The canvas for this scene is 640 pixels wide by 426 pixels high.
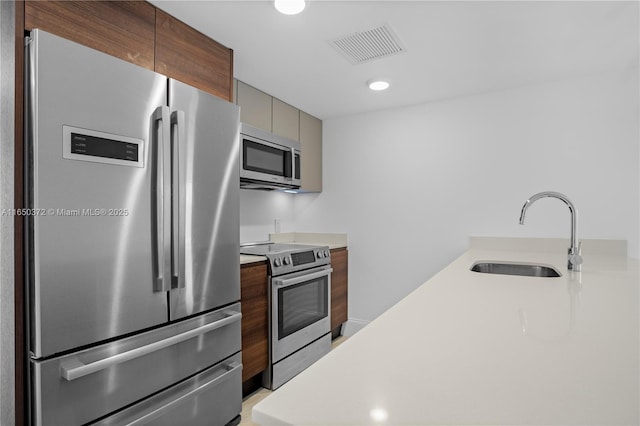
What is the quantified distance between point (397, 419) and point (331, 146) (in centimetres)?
326

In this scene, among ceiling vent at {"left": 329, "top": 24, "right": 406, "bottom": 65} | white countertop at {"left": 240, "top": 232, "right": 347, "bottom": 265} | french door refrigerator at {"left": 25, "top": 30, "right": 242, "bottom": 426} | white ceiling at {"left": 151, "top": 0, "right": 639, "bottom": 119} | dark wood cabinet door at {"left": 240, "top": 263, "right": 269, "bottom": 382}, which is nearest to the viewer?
french door refrigerator at {"left": 25, "top": 30, "right": 242, "bottom": 426}

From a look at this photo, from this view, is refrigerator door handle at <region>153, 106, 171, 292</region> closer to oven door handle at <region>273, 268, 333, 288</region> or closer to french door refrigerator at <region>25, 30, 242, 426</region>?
french door refrigerator at <region>25, 30, 242, 426</region>

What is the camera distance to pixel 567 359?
586 mm

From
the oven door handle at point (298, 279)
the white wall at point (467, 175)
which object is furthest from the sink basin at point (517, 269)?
the oven door handle at point (298, 279)

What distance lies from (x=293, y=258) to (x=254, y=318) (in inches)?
20.0

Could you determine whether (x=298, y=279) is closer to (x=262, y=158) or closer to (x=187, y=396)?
(x=262, y=158)

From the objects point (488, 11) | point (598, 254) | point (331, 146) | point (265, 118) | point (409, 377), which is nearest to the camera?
point (409, 377)

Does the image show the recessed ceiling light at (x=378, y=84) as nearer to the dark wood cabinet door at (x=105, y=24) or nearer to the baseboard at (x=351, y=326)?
the dark wood cabinet door at (x=105, y=24)

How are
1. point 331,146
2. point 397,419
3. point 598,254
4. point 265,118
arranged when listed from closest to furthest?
point 397,419 → point 598,254 → point 265,118 → point 331,146

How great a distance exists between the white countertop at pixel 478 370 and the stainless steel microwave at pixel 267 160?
69.1 inches

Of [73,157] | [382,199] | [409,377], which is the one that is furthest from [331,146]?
[409,377]

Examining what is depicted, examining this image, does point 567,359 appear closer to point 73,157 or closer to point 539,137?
point 73,157

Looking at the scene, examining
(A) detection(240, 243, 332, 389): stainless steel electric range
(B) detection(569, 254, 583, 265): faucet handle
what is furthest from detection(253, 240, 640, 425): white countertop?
(A) detection(240, 243, 332, 389): stainless steel electric range

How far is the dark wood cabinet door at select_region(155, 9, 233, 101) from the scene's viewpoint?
166 centimetres
